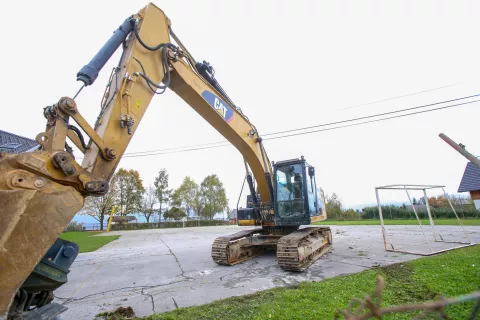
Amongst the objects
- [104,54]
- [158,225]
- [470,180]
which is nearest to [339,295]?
[104,54]

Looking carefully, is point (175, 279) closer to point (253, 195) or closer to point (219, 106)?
point (253, 195)

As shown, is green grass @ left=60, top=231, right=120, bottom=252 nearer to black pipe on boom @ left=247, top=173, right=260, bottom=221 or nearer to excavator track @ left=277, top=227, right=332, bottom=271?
Answer: black pipe on boom @ left=247, top=173, right=260, bottom=221

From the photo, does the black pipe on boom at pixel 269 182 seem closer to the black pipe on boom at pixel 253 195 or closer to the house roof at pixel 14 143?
the black pipe on boom at pixel 253 195

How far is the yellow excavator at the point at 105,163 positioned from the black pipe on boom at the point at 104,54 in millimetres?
12

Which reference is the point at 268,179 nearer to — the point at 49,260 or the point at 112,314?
the point at 112,314

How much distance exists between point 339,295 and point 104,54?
14.8 feet

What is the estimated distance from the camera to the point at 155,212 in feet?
143

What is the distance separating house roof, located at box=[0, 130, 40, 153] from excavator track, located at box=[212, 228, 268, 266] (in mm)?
17519

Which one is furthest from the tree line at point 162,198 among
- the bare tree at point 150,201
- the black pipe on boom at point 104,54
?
the black pipe on boom at point 104,54

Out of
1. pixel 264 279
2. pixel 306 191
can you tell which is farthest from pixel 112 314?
pixel 306 191

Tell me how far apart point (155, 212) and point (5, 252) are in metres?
44.1

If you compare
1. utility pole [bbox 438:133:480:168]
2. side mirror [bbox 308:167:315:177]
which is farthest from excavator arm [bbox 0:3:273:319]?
utility pole [bbox 438:133:480:168]

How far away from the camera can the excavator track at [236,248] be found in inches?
256

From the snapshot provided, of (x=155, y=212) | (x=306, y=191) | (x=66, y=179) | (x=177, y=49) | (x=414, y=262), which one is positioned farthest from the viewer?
(x=155, y=212)
